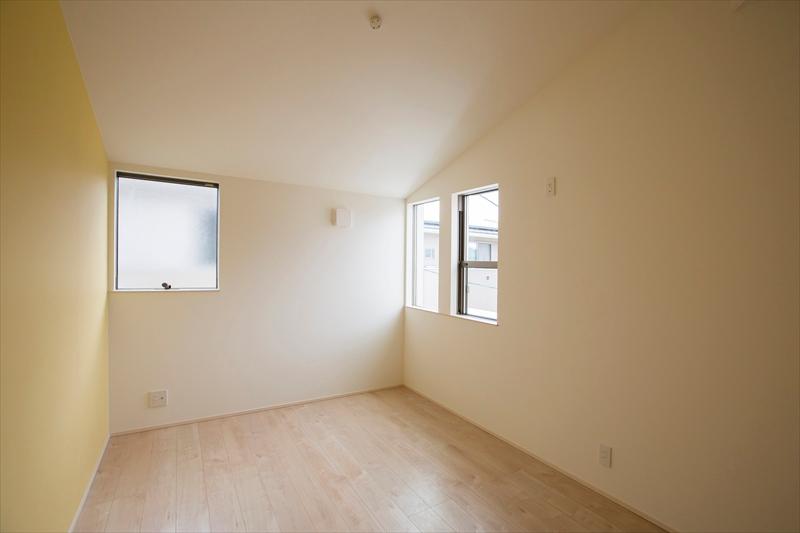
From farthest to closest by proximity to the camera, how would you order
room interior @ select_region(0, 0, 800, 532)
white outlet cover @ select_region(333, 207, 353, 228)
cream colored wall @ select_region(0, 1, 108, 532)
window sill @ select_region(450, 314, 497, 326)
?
white outlet cover @ select_region(333, 207, 353, 228), window sill @ select_region(450, 314, 497, 326), room interior @ select_region(0, 0, 800, 532), cream colored wall @ select_region(0, 1, 108, 532)

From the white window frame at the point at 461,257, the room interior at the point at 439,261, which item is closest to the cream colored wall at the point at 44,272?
the room interior at the point at 439,261

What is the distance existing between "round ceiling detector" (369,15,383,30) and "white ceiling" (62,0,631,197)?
4cm

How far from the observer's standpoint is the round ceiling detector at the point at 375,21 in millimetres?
2096

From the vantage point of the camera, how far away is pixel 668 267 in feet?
6.95

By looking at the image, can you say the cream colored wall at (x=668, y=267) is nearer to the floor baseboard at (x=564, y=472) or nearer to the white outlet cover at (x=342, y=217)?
the floor baseboard at (x=564, y=472)

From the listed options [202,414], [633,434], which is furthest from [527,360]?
[202,414]

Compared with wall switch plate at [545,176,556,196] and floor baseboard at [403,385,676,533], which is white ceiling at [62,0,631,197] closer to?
wall switch plate at [545,176,556,196]

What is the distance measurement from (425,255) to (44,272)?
11.6 ft

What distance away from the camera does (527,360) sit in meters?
2.94

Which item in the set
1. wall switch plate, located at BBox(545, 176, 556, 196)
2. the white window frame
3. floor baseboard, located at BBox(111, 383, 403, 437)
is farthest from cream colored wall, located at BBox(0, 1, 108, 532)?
the white window frame

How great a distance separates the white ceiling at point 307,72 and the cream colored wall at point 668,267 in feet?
1.36

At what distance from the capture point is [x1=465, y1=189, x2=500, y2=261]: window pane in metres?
3.73

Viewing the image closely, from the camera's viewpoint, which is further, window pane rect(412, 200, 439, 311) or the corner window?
window pane rect(412, 200, 439, 311)

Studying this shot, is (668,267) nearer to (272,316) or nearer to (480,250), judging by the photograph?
(480,250)
